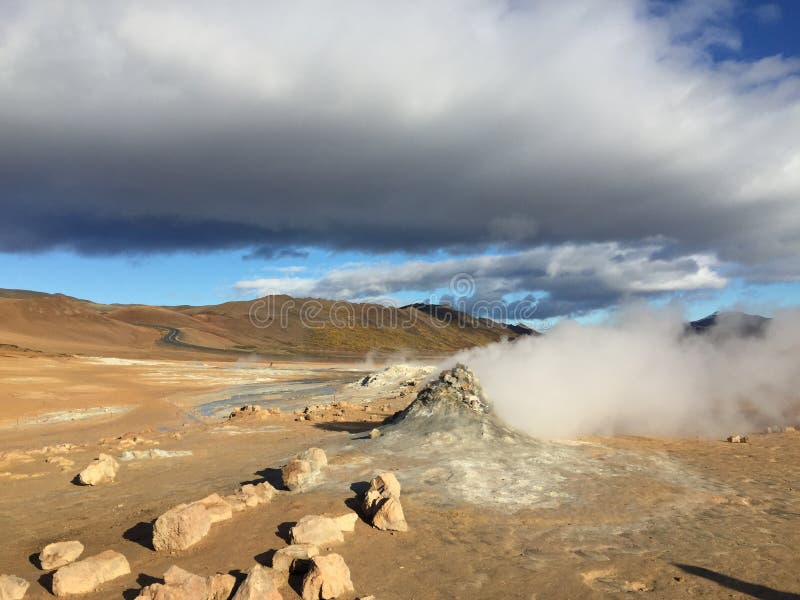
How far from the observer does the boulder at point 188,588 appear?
17.1 ft

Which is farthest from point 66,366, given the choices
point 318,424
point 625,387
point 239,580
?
point 239,580

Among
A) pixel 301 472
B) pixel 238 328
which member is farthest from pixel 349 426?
pixel 238 328

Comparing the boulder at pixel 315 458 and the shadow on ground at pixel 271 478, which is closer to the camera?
the shadow on ground at pixel 271 478

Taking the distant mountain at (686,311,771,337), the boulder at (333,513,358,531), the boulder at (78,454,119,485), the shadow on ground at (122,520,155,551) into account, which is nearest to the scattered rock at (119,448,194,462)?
the boulder at (78,454,119,485)

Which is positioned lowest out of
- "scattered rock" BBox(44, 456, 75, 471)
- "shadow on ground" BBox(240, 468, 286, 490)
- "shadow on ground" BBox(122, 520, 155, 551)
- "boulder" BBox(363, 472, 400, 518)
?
"scattered rock" BBox(44, 456, 75, 471)

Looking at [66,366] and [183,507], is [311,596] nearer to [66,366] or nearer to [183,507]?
[183,507]

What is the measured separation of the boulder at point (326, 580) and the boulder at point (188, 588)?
75cm

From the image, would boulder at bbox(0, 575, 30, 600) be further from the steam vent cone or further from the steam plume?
the steam plume

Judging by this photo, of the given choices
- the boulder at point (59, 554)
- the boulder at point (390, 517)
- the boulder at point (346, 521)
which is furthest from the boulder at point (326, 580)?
the boulder at point (59, 554)

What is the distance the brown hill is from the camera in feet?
246

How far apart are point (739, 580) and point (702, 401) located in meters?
15.0

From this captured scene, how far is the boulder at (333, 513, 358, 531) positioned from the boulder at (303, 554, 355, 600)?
1.28 m

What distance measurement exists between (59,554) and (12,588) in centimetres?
83

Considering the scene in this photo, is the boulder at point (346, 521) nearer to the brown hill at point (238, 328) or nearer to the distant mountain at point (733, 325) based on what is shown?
the distant mountain at point (733, 325)
